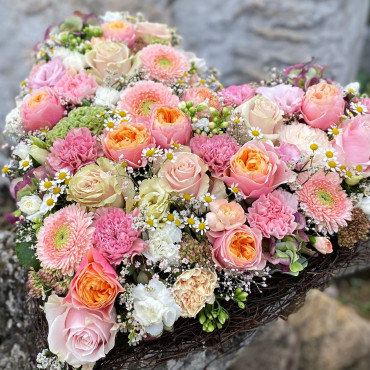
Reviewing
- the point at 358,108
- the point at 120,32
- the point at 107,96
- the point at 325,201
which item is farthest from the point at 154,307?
the point at 120,32

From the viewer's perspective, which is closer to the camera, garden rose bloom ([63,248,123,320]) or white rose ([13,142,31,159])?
garden rose bloom ([63,248,123,320])

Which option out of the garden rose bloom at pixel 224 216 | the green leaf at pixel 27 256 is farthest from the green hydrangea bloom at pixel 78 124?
the garden rose bloom at pixel 224 216

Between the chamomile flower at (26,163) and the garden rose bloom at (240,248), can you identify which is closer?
the garden rose bloom at (240,248)

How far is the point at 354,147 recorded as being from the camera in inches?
41.1

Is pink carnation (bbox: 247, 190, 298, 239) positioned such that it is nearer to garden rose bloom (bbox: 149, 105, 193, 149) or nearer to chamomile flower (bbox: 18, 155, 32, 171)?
garden rose bloom (bbox: 149, 105, 193, 149)

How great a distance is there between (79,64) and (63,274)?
0.64 m

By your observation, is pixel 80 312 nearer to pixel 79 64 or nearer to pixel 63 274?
pixel 63 274

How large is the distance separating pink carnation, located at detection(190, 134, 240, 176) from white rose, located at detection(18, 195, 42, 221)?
1.18 ft

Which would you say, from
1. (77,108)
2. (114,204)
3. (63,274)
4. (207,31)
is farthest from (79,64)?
(207,31)

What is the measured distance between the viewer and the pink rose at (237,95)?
1179 millimetres

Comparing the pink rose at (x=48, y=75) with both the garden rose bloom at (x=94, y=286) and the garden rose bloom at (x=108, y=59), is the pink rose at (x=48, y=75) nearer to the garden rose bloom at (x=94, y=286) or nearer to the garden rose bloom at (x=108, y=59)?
the garden rose bloom at (x=108, y=59)

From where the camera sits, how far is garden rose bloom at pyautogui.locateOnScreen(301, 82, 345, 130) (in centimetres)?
110

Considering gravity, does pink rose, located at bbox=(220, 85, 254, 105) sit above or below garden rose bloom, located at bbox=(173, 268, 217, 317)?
above

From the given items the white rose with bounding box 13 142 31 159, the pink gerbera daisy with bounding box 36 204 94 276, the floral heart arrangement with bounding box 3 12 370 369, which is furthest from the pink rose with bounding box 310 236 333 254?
the white rose with bounding box 13 142 31 159
